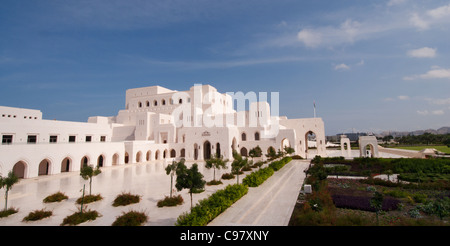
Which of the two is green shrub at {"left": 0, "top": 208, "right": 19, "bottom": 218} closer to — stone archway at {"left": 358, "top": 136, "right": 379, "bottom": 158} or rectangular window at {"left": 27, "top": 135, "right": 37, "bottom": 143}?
rectangular window at {"left": 27, "top": 135, "right": 37, "bottom": 143}

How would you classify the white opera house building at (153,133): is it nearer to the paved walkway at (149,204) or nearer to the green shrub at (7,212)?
the paved walkway at (149,204)

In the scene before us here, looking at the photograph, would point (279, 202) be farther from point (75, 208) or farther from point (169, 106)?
point (169, 106)

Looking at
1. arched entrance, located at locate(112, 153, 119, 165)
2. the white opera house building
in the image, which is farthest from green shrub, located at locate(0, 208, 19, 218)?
arched entrance, located at locate(112, 153, 119, 165)

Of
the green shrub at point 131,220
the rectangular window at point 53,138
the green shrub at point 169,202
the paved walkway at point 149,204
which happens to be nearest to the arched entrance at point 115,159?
the rectangular window at point 53,138

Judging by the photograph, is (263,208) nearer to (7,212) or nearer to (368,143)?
(7,212)

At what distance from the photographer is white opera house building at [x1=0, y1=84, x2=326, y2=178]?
75.8 feet

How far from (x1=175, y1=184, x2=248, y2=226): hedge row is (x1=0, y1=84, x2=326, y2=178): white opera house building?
2006 centimetres

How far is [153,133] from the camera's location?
40.0 meters

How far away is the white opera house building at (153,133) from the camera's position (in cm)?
2311

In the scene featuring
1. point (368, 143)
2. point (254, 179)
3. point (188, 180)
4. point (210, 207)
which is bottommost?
point (254, 179)

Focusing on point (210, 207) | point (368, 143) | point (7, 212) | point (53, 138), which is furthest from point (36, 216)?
point (368, 143)

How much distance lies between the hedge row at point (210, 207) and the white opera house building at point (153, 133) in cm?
2006

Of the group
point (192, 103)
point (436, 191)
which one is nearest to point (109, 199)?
point (436, 191)

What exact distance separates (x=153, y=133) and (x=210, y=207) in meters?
34.3
